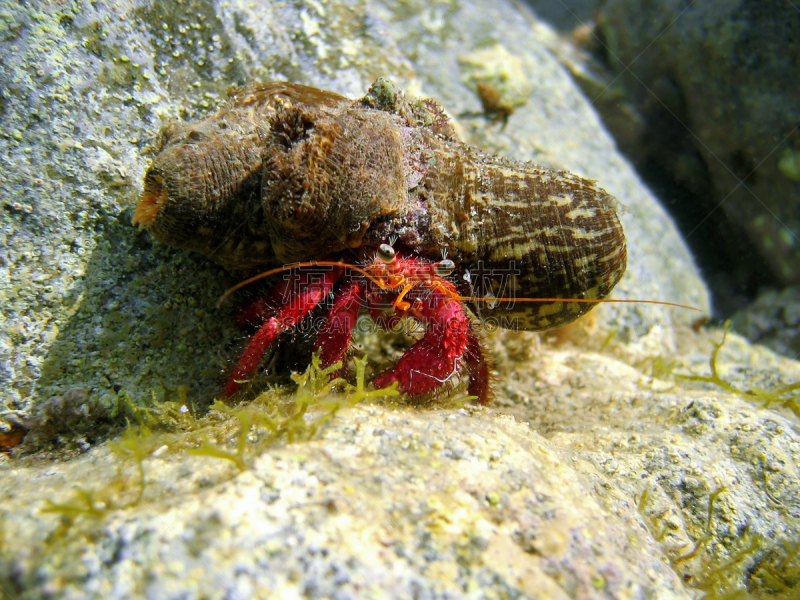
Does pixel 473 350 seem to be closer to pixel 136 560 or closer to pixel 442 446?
pixel 442 446

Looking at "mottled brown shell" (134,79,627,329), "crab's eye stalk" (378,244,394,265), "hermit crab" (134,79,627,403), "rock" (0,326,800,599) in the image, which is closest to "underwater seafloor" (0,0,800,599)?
"rock" (0,326,800,599)

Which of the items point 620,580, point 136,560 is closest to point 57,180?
point 136,560

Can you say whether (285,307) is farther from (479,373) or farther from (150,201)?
(479,373)

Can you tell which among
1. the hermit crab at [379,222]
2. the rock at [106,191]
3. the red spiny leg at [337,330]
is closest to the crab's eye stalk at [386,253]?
the hermit crab at [379,222]

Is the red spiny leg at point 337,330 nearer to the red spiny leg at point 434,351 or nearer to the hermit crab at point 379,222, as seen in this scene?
the hermit crab at point 379,222

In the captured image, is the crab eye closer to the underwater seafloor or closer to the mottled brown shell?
the mottled brown shell

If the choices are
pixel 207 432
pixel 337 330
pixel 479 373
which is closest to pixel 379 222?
pixel 337 330
